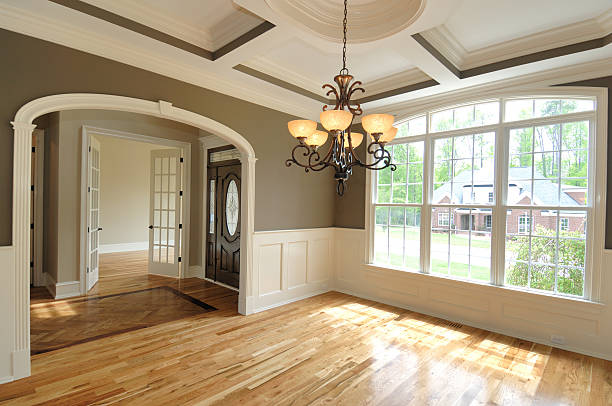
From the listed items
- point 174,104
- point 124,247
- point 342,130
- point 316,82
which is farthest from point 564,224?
point 124,247

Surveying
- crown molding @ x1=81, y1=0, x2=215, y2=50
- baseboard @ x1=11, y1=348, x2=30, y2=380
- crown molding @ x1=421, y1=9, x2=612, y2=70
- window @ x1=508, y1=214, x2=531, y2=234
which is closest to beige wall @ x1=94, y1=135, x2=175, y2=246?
crown molding @ x1=81, y1=0, x2=215, y2=50

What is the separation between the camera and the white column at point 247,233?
13.3 ft

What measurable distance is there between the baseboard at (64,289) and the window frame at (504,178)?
14.4 ft

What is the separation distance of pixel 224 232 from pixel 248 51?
10.8 ft

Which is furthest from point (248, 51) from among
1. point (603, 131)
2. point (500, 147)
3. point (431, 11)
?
point (603, 131)

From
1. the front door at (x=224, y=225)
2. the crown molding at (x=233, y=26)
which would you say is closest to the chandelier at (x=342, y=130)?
the crown molding at (x=233, y=26)

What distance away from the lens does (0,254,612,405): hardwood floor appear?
7.80 feet

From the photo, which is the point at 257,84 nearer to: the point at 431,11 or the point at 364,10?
the point at 364,10

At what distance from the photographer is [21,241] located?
98.3 inches

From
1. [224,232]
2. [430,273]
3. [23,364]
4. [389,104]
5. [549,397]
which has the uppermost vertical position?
[389,104]

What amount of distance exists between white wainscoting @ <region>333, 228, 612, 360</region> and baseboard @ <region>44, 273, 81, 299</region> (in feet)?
13.2

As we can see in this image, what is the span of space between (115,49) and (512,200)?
4452mm

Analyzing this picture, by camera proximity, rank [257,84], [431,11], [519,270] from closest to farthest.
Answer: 1. [431,11]
2. [519,270]
3. [257,84]

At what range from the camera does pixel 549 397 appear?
2.42 m
